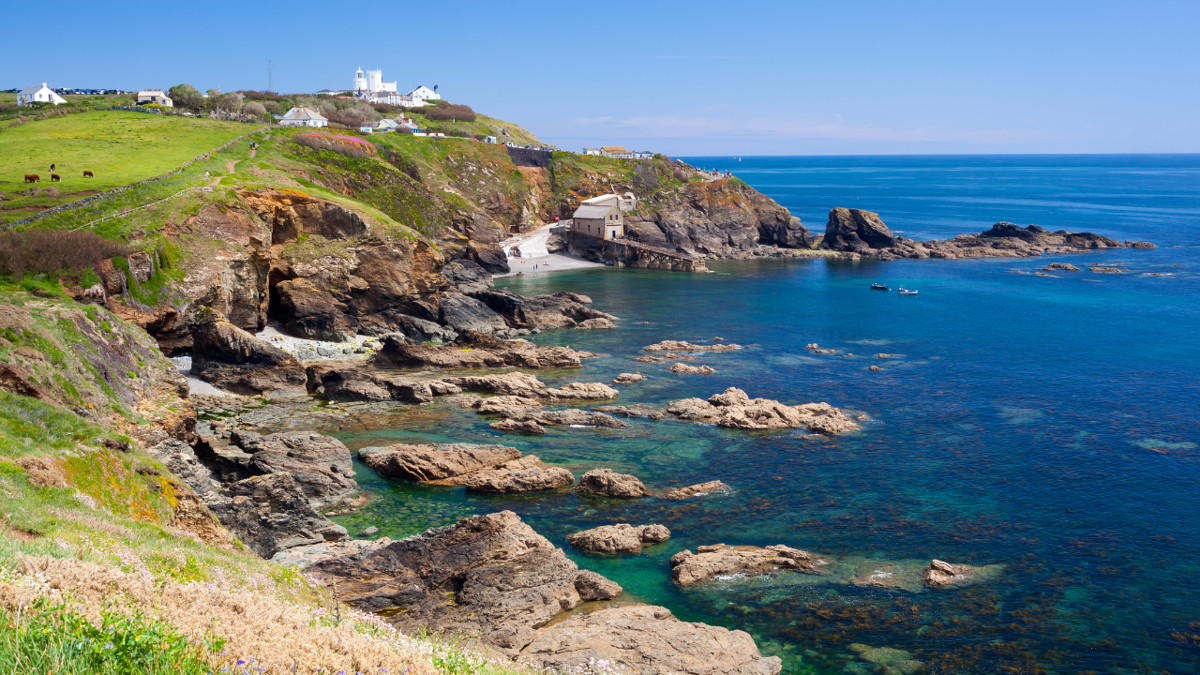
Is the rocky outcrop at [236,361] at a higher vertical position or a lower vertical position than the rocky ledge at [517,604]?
higher

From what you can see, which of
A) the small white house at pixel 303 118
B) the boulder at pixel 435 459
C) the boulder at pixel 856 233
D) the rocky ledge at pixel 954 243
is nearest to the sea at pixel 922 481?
the boulder at pixel 435 459

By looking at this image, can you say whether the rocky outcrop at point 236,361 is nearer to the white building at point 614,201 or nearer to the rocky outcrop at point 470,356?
the rocky outcrop at point 470,356

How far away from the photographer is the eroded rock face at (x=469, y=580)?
77.3 ft

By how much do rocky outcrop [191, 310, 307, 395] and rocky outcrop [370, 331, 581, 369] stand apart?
719 centimetres

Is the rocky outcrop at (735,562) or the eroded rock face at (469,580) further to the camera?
the rocky outcrop at (735,562)

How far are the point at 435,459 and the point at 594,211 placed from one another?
276ft

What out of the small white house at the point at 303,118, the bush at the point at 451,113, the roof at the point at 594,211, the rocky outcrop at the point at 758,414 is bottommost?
the rocky outcrop at the point at 758,414

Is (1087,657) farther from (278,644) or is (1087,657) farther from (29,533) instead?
(29,533)

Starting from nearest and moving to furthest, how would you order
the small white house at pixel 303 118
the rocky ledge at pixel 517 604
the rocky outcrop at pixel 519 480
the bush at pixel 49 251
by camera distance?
the rocky ledge at pixel 517 604 → the rocky outcrop at pixel 519 480 → the bush at pixel 49 251 → the small white house at pixel 303 118

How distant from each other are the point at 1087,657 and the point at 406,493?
2637cm

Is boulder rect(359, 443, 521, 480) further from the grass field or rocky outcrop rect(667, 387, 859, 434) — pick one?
the grass field

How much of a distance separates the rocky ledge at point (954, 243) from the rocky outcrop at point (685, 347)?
220 feet

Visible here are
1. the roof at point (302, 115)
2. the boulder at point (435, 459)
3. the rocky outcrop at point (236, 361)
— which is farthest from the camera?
the roof at point (302, 115)

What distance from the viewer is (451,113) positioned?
170000 mm
